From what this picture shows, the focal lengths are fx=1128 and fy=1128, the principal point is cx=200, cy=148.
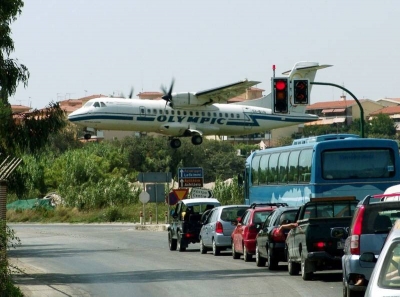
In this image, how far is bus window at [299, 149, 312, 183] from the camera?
31.5 metres

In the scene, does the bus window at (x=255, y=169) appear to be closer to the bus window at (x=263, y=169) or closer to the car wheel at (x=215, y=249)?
the bus window at (x=263, y=169)

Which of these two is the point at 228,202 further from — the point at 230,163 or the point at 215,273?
the point at 230,163

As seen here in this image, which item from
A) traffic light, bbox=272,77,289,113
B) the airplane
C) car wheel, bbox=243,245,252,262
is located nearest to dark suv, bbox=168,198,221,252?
traffic light, bbox=272,77,289,113

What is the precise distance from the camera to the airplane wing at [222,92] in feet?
227

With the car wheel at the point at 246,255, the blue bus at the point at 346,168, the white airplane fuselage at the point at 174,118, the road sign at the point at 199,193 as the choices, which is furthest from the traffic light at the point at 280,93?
the white airplane fuselage at the point at 174,118

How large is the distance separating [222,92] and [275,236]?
4771 cm

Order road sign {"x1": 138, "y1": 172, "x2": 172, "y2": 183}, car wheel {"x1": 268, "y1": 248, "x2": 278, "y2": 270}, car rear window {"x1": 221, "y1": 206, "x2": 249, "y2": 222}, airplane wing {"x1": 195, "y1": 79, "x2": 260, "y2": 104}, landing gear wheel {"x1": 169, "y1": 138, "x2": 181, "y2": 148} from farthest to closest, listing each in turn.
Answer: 1. airplane wing {"x1": 195, "y1": 79, "x2": 260, "y2": 104}
2. landing gear wheel {"x1": 169, "y1": 138, "x2": 181, "y2": 148}
3. road sign {"x1": 138, "y1": 172, "x2": 172, "y2": 183}
4. car rear window {"x1": 221, "y1": 206, "x2": 249, "y2": 222}
5. car wheel {"x1": 268, "y1": 248, "x2": 278, "y2": 270}

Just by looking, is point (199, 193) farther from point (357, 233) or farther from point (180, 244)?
point (357, 233)

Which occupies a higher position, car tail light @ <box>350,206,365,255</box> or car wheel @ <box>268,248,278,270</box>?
car tail light @ <box>350,206,365,255</box>

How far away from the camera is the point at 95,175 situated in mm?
99562

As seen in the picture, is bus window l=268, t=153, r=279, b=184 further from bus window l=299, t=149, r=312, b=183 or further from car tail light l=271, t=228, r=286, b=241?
car tail light l=271, t=228, r=286, b=241

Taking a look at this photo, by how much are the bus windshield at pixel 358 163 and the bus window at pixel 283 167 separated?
129 inches

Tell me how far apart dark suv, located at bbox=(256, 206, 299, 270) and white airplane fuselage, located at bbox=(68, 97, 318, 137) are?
135ft

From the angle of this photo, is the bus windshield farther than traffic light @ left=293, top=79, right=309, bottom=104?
No
